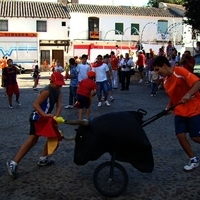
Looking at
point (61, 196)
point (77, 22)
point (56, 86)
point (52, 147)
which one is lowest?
point (61, 196)

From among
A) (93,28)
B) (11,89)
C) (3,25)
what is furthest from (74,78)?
(93,28)

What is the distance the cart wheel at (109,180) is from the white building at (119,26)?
119 feet

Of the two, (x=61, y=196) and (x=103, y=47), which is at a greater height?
(x=103, y=47)

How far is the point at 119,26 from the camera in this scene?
44594mm

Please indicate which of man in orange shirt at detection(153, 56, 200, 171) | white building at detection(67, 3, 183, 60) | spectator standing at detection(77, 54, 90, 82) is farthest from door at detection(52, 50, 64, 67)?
man in orange shirt at detection(153, 56, 200, 171)

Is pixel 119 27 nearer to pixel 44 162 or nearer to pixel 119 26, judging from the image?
pixel 119 26

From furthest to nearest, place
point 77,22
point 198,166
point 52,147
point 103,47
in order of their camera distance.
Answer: point 77,22, point 103,47, point 198,166, point 52,147

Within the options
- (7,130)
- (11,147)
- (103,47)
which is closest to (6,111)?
(7,130)

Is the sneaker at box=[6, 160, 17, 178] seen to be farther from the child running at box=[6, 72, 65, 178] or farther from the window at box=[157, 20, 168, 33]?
the window at box=[157, 20, 168, 33]

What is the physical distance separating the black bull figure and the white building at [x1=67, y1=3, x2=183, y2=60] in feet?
120

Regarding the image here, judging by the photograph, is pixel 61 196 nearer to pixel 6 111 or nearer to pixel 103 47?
pixel 6 111

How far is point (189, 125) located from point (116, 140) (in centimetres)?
131

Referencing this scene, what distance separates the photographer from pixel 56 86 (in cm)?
488

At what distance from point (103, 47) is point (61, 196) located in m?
35.8
